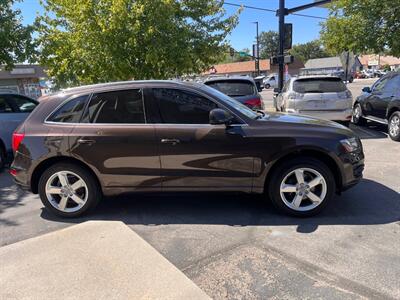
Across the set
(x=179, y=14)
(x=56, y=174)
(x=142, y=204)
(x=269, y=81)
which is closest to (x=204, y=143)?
(x=142, y=204)

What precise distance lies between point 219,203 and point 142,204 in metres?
1.06

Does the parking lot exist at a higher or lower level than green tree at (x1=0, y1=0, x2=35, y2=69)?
lower

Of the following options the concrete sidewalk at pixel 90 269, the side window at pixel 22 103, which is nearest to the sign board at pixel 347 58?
the side window at pixel 22 103

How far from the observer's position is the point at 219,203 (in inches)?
195

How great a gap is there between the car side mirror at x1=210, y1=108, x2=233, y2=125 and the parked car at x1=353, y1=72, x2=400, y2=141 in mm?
5954

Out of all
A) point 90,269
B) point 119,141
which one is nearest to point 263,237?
point 90,269

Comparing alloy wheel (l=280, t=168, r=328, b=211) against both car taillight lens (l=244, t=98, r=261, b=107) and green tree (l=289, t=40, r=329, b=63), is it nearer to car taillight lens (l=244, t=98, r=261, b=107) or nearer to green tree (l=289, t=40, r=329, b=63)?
car taillight lens (l=244, t=98, r=261, b=107)

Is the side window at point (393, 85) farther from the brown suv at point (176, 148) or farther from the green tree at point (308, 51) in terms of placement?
the green tree at point (308, 51)

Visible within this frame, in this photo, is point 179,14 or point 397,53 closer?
point 179,14

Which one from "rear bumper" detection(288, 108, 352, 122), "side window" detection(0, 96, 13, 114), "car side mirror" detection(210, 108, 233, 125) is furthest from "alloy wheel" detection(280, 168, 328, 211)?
"side window" detection(0, 96, 13, 114)

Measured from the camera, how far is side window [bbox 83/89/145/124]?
4.44 metres

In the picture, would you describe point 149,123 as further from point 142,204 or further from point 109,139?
point 142,204

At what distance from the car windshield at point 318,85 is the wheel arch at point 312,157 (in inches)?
199

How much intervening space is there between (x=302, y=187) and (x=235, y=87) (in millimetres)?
5105
